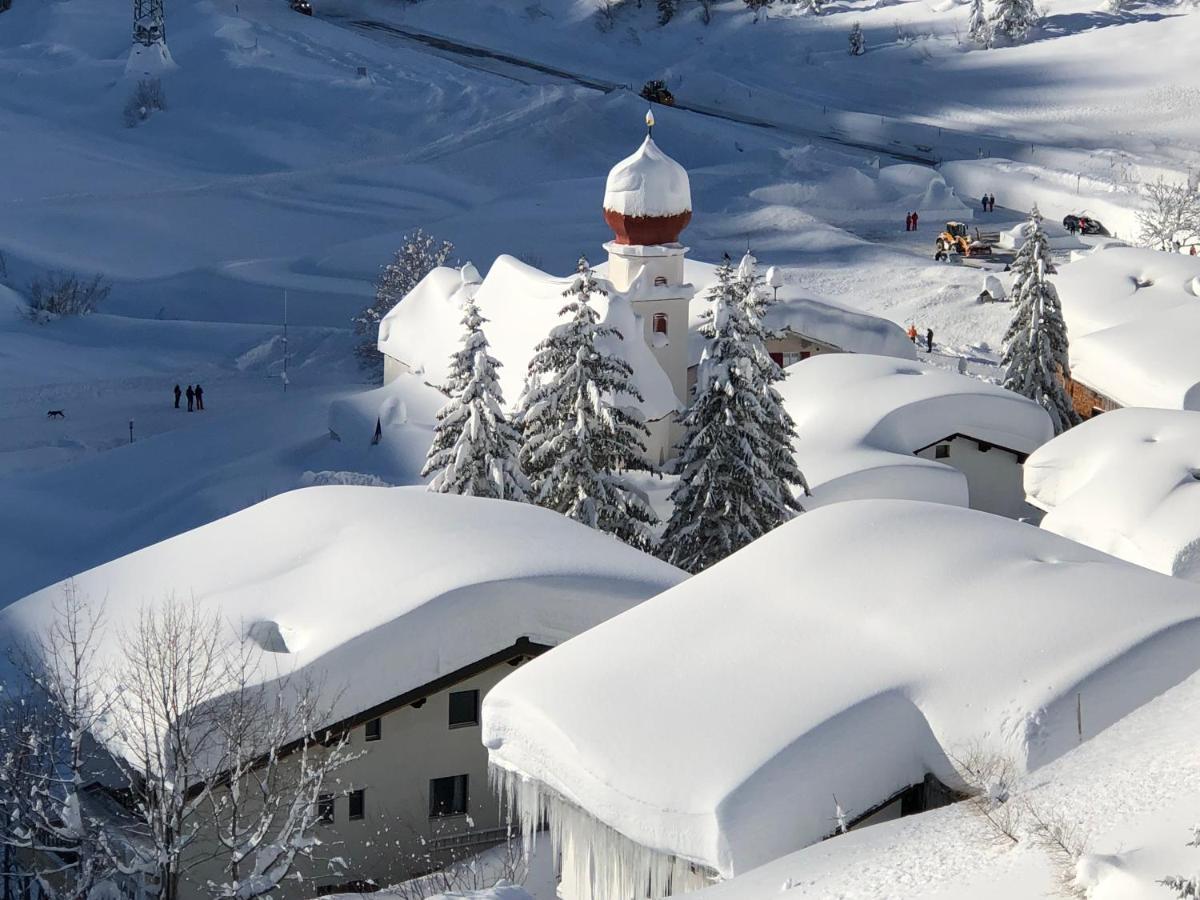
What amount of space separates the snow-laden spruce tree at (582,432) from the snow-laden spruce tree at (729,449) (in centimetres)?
91

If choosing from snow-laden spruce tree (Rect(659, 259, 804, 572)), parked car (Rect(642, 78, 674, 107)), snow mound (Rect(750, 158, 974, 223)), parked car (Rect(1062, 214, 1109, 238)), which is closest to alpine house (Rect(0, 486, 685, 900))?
snow-laden spruce tree (Rect(659, 259, 804, 572))

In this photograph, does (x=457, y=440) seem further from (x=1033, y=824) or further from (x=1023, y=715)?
(x=1033, y=824)

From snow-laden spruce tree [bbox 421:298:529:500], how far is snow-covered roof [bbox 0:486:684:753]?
5115 millimetres

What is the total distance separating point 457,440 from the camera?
33312 millimetres

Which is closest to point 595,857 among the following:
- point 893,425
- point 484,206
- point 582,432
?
point 582,432

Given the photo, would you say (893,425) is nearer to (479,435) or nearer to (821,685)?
(479,435)

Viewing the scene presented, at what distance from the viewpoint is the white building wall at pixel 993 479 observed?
42250mm

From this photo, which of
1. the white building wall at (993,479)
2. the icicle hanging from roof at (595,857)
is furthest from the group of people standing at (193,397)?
the icicle hanging from roof at (595,857)

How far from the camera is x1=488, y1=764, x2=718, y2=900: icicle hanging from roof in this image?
17859 millimetres

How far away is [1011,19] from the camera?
391 feet

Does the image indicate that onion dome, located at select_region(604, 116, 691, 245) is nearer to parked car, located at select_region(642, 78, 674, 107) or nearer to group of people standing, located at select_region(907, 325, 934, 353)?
group of people standing, located at select_region(907, 325, 934, 353)

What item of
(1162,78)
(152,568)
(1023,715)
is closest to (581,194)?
(1162,78)

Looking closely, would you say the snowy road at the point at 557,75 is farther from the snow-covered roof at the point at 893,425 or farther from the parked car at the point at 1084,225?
the snow-covered roof at the point at 893,425

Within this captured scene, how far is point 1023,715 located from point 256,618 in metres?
11.2
